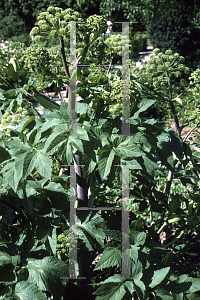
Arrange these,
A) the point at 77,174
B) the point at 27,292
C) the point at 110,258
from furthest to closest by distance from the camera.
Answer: the point at 77,174
the point at 110,258
the point at 27,292

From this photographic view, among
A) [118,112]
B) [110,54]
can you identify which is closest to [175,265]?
[118,112]

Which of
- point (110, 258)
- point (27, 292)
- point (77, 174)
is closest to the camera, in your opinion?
point (27, 292)

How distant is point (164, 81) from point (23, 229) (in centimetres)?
123

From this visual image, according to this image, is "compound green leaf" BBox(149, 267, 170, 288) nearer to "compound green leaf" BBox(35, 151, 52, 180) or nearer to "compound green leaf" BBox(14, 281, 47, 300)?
"compound green leaf" BBox(14, 281, 47, 300)

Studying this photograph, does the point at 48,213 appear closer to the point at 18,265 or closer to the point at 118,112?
the point at 18,265

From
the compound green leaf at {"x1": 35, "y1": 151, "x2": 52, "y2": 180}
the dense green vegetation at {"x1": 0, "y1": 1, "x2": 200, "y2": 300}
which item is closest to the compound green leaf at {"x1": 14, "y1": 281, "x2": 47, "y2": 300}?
the dense green vegetation at {"x1": 0, "y1": 1, "x2": 200, "y2": 300}

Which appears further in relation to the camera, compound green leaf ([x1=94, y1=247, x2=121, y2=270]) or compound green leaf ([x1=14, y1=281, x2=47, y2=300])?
compound green leaf ([x1=94, y1=247, x2=121, y2=270])

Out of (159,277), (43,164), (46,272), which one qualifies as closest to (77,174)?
(43,164)

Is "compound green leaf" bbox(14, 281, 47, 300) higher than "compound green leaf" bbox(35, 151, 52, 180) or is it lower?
lower

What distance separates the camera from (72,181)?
1.30 metres

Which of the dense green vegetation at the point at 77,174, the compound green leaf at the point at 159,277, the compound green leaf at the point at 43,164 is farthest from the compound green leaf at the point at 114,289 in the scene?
the compound green leaf at the point at 43,164

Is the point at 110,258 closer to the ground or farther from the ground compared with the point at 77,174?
closer to the ground

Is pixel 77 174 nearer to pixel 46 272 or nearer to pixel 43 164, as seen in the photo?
pixel 43 164

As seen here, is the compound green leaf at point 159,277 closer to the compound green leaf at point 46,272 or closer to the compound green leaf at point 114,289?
the compound green leaf at point 114,289
